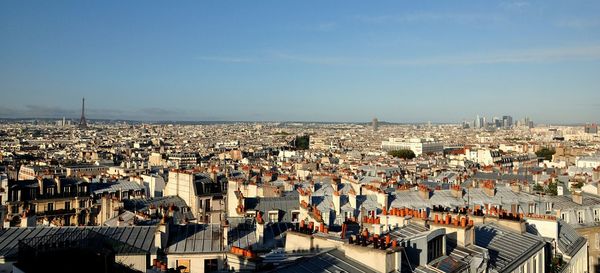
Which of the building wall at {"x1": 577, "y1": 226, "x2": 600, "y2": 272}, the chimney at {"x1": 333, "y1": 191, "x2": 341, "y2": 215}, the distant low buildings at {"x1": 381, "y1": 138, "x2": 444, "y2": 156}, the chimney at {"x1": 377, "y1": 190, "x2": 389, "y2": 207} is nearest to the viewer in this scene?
the building wall at {"x1": 577, "y1": 226, "x2": 600, "y2": 272}

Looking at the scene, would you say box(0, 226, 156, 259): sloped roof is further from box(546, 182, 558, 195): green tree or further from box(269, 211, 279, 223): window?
box(546, 182, 558, 195): green tree

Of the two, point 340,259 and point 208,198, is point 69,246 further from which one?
point 208,198

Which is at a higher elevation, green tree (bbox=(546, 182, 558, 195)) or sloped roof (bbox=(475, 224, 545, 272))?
sloped roof (bbox=(475, 224, 545, 272))

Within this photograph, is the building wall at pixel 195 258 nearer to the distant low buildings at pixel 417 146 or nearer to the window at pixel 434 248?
the window at pixel 434 248

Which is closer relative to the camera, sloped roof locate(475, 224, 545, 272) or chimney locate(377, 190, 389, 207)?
sloped roof locate(475, 224, 545, 272)

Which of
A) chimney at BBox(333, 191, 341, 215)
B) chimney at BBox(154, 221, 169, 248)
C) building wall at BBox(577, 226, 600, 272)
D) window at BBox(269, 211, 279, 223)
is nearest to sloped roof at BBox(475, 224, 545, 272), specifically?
building wall at BBox(577, 226, 600, 272)

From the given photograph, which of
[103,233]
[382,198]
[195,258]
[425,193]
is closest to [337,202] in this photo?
[382,198]

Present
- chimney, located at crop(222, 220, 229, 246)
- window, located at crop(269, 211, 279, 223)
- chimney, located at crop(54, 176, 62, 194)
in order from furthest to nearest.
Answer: chimney, located at crop(54, 176, 62, 194) < window, located at crop(269, 211, 279, 223) < chimney, located at crop(222, 220, 229, 246)

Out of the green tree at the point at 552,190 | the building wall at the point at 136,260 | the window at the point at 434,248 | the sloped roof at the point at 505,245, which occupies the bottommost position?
the green tree at the point at 552,190

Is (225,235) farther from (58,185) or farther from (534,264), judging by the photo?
(58,185)

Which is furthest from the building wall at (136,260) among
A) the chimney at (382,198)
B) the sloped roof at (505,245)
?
the chimney at (382,198)

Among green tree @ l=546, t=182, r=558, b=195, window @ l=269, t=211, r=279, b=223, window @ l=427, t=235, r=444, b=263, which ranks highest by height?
window @ l=427, t=235, r=444, b=263
